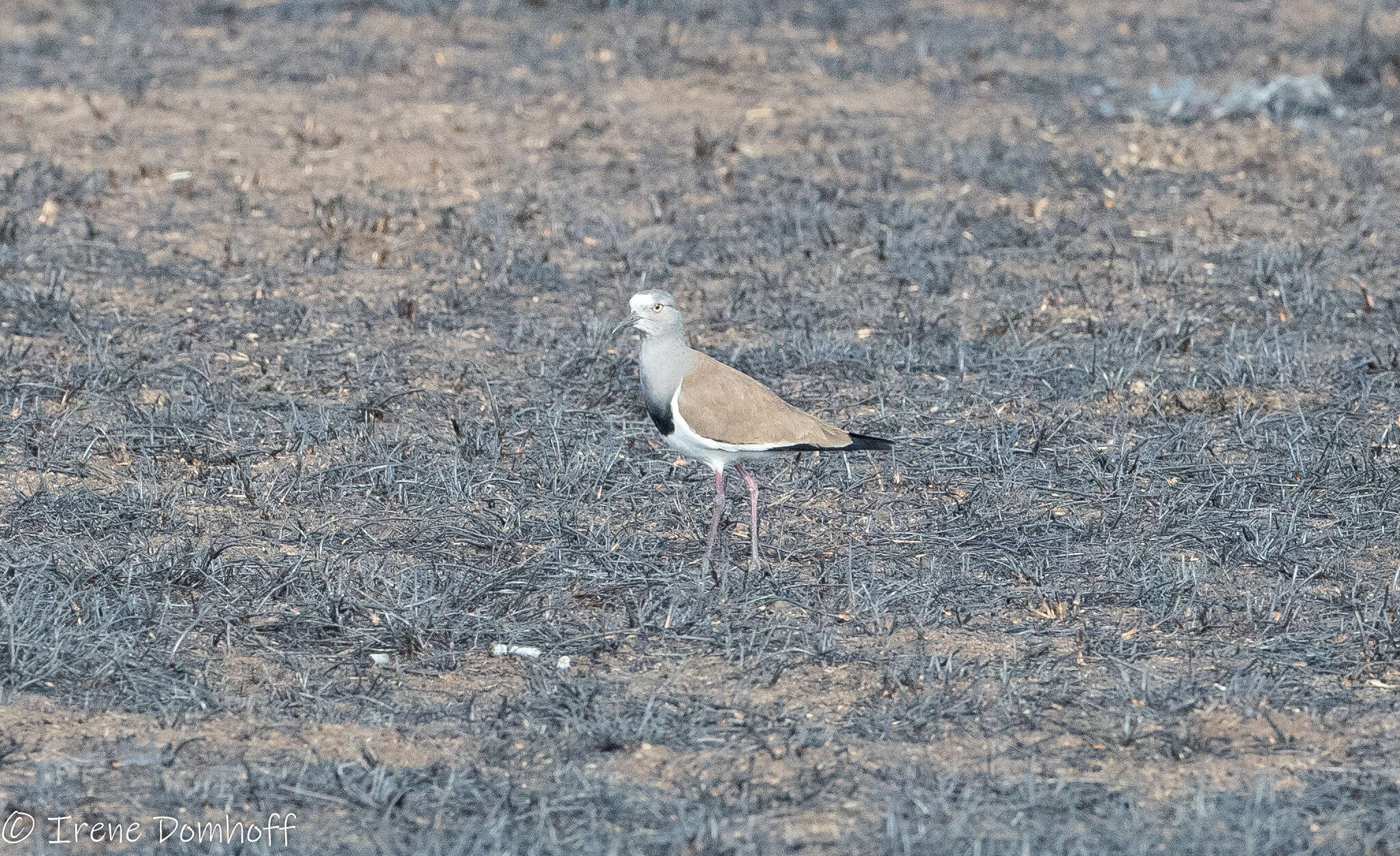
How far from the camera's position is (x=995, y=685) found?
452cm

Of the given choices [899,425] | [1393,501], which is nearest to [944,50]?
[899,425]

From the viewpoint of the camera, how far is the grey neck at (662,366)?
16.9ft

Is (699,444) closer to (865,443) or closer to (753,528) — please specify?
(753,528)

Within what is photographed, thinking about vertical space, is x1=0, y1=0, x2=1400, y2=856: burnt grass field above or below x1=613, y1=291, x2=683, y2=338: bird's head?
below

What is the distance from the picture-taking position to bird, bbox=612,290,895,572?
5074 millimetres

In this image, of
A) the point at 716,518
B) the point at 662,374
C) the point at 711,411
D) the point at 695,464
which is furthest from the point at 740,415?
the point at 695,464

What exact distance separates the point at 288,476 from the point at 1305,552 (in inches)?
139

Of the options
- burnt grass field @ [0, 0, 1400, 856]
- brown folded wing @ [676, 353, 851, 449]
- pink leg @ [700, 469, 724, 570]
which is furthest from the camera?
pink leg @ [700, 469, 724, 570]

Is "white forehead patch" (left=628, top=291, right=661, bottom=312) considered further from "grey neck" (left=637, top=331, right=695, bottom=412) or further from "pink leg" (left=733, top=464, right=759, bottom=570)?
"pink leg" (left=733, top=464, right=759, bottom=570)

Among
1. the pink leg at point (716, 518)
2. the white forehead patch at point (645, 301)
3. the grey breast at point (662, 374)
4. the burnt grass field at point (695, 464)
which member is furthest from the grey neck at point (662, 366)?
the burnt grass field at point (695, 464)

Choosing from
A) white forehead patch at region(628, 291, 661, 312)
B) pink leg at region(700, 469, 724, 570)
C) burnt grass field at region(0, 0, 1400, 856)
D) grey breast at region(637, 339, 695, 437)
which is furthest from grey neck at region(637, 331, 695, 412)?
burnt grass field at region(0, 0, 1400, 856)

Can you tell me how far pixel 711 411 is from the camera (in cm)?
506

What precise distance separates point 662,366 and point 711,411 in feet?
0.77

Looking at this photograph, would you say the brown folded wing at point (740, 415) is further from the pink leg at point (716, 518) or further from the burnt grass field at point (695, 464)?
the burnt grass field at point (695, 464)
